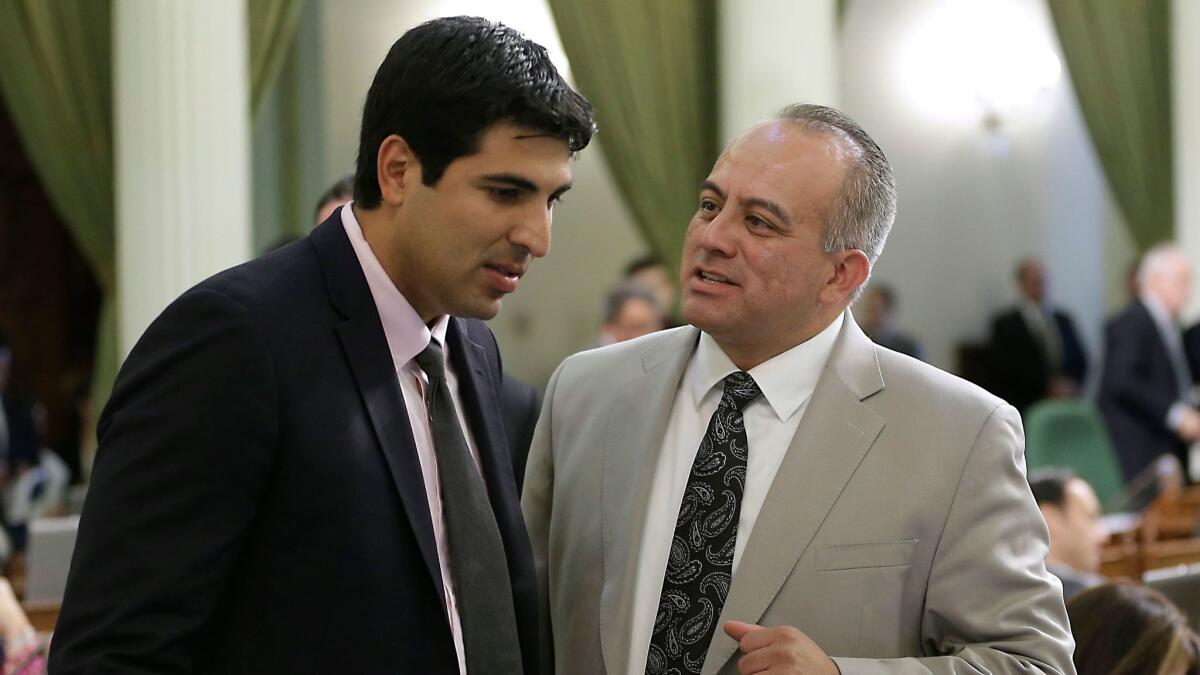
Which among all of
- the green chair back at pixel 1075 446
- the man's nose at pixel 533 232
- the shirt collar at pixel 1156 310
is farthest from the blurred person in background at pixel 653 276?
the man's nose at pixel 533 232

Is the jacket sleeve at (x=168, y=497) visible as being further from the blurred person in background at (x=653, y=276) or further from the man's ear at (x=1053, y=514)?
the blurred person in background at (x=653, y=276)

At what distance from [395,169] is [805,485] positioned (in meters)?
0.69

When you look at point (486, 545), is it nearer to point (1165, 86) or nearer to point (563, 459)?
point (563, 459)

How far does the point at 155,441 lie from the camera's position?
1424mm

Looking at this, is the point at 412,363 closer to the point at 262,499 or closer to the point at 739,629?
the point at 262,499

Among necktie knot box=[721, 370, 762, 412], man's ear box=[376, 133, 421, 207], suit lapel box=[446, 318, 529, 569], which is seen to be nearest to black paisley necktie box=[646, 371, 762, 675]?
necktie knot box=[721, 370, 762, 412]

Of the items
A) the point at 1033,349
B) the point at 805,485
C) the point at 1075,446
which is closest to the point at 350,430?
the point at 805,485

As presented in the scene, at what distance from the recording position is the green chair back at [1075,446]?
6.45 metres

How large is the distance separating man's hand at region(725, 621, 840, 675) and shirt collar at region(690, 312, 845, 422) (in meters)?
0.34

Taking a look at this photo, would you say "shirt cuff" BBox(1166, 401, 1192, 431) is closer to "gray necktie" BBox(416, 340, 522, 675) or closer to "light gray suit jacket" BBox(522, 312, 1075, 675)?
"light gray suit jacket" BBox(522, 312, 1075, 675)

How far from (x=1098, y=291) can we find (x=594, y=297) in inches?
162

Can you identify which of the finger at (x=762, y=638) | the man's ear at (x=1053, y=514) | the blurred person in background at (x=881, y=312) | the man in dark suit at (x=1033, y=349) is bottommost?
Result: the man in dark suit at (x=1033, y=349)

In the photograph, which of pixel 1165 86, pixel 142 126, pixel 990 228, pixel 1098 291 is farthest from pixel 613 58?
pixel 1098 291

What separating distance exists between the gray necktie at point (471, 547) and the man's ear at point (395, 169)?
19cm
